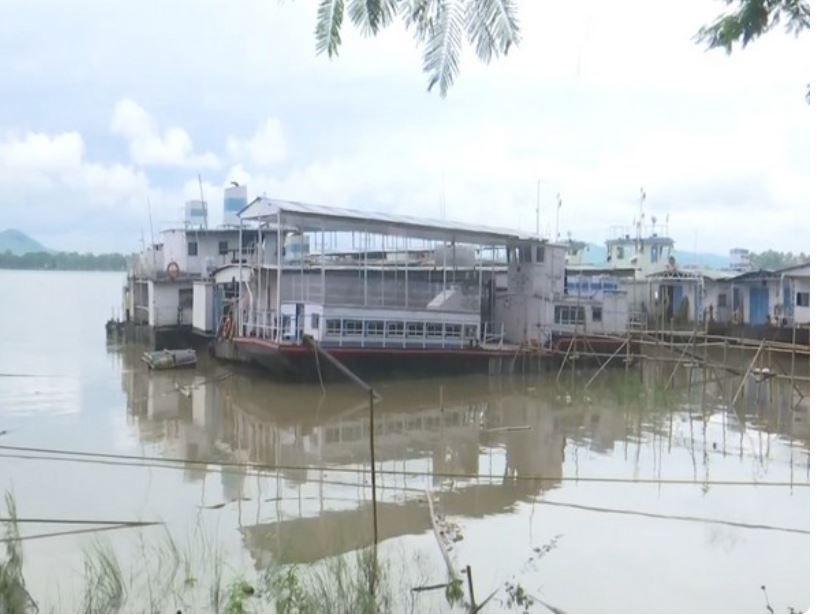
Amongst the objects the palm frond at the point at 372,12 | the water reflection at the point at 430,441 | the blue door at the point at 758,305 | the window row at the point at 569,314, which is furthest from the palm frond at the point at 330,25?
the blue door at the point at 758,305

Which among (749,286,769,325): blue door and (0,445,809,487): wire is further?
(749,286,769,325): blue door

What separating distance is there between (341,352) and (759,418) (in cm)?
887

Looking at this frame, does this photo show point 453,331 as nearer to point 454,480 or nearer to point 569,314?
point 569,314

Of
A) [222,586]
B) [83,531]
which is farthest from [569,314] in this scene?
[222,586]

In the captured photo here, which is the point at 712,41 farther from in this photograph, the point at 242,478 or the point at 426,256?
the point at 426,256

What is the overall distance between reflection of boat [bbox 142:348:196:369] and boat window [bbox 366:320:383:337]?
554cm

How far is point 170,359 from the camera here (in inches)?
786

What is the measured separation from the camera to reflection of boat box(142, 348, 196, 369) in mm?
19766

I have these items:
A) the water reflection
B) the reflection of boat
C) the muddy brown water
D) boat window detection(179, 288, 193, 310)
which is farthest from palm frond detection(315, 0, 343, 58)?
boat window detection(179, 288, 193, 310)

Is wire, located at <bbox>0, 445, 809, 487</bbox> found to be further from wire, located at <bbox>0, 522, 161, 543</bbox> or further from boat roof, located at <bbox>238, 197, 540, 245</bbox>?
boat roof, located at <bbox>238, 197, 540, 245</bbox>

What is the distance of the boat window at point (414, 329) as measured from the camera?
18.6 metres

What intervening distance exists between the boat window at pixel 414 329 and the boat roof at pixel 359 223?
2.43 metres

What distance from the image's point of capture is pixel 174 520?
7.81 metres

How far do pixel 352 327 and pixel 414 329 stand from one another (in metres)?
1.77
